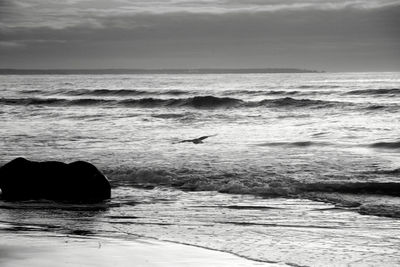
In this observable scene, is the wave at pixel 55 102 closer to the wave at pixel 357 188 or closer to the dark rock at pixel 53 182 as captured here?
the dark rock at pixel 53 182

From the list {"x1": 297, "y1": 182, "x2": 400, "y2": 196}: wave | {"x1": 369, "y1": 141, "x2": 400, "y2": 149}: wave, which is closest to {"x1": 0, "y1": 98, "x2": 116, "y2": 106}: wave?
{"x1": 369, "y1": 141, "x2": 400, "y2": 149}: wave

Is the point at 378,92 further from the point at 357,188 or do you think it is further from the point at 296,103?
the point at 357,188

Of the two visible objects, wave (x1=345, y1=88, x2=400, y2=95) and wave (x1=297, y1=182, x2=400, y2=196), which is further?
wave (x1=345, y1=88, x2=400, y2=95)

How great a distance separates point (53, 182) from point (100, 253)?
13.3 ft

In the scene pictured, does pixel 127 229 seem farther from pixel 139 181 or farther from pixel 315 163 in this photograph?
pixel 315 163

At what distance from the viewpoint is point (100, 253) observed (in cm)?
533

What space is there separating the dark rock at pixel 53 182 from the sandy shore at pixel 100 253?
2.88 m

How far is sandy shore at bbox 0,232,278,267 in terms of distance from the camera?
5012 mm

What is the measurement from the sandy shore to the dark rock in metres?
2.88

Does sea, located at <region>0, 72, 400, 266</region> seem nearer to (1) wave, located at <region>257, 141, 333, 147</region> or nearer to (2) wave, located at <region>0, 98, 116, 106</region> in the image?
(1) wave, located at <region>257, 141, 333, 147</region>

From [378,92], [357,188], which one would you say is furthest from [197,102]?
[357,188]

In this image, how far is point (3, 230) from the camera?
6.45 m

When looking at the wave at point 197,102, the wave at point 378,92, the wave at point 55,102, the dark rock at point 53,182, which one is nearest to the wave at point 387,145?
the dark rock at point 53,182

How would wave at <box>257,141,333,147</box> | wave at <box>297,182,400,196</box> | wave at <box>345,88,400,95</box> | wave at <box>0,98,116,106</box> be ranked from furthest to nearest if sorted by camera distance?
wave at <box>0,98,116,106</box>, wave at <box>345,88,400,95</box>, wave at <box>257,141,333,147</box>, wave at <box>297,182,400,196</box>
